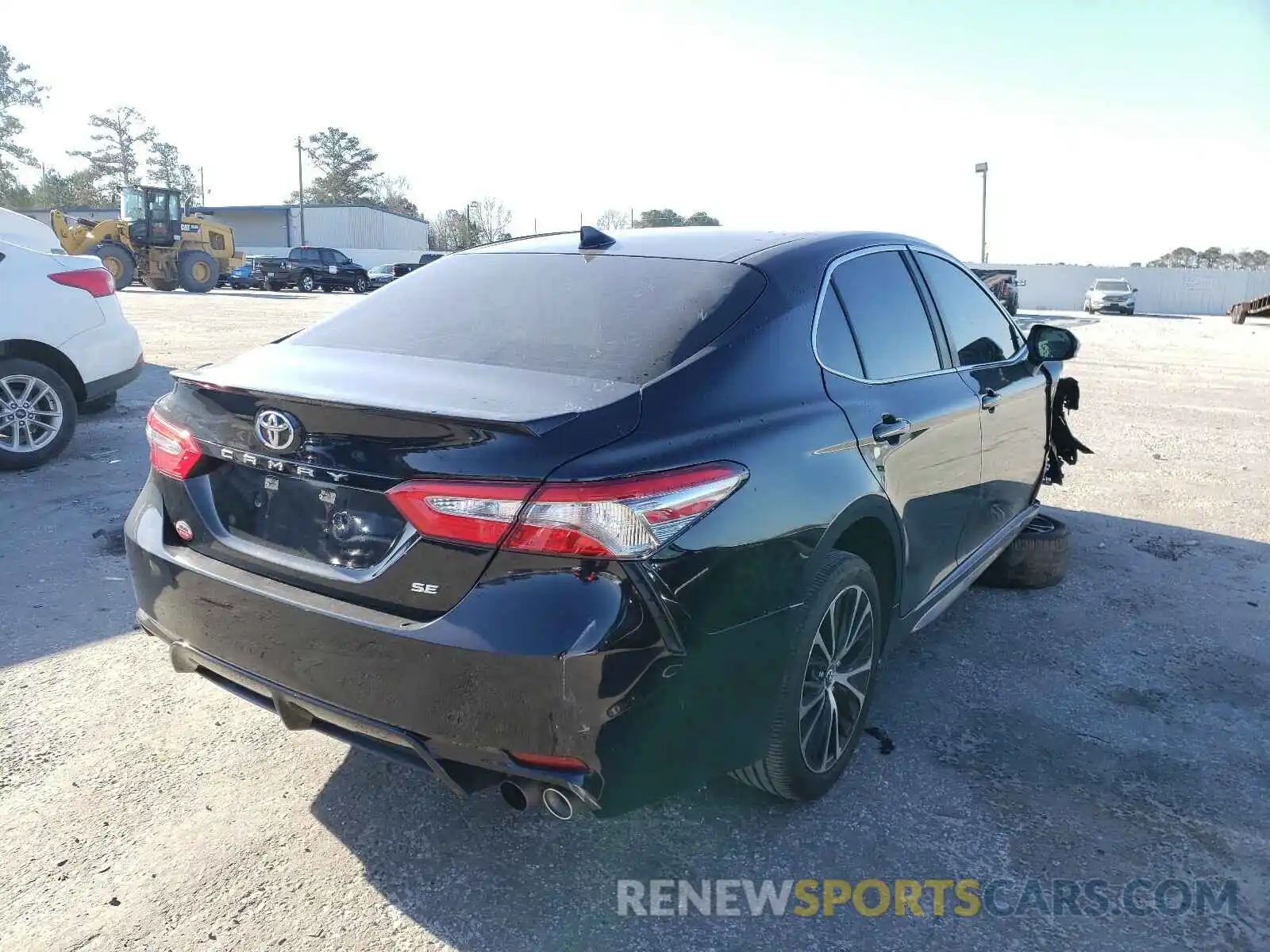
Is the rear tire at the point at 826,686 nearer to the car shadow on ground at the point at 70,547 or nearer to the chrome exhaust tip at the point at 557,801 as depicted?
the chrome exhaust tip at the point at 557,801

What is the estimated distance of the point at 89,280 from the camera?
6.84 meters

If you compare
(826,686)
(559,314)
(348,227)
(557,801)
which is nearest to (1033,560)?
(826,686)

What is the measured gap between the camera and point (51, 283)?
6.64m

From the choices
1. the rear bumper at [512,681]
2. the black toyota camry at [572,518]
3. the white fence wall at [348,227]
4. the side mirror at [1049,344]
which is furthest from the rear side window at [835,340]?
the white fence wall at [348,227]

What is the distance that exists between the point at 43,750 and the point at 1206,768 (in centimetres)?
379

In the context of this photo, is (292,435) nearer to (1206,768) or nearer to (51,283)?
(1206,768)

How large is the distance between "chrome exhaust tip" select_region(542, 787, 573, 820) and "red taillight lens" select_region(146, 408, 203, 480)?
4.32 ft

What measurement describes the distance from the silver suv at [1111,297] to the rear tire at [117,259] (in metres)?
37.3

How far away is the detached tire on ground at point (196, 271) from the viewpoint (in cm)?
3095

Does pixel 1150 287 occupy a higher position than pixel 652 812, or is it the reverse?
pixel 1150 287

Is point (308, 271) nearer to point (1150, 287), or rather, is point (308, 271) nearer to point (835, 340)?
point (835, 340)

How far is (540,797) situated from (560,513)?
2.09 ft

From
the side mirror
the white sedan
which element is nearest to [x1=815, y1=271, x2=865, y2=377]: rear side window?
the side mirror

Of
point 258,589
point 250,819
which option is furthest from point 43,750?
A: point 258,589
